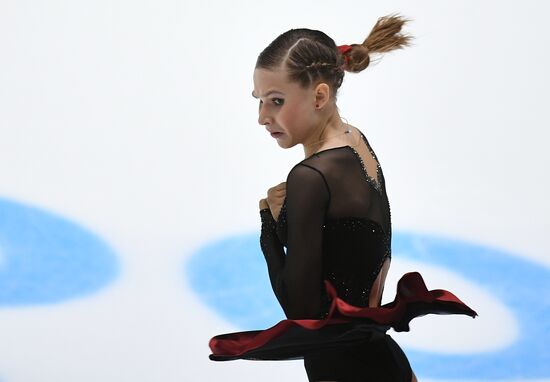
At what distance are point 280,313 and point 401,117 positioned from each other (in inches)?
59.8

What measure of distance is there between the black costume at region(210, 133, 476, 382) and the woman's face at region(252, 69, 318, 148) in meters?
0.14

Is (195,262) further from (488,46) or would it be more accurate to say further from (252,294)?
(488,46)

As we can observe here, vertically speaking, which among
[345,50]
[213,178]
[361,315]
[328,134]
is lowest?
[361,315]

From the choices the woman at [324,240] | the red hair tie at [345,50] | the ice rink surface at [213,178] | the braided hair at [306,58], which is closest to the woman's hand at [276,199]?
the woman at [324,240]

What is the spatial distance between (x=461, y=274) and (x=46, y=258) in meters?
2.09

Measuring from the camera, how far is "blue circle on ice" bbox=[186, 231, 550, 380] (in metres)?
4.60

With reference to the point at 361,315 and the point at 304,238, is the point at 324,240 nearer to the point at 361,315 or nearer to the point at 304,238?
the point at 304,238

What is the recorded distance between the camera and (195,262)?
520cm

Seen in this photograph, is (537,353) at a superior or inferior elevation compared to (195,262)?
inferior

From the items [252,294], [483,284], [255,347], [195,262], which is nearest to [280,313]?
[252,294]

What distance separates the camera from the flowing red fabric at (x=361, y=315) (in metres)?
2.56

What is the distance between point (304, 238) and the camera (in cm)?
253

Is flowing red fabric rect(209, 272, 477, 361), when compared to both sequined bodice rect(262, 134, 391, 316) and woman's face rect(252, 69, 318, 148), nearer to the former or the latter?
sequined bodice rect(262, 134, 391, 316)

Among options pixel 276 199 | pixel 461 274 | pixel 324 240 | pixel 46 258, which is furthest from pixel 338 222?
pixel 46 258
